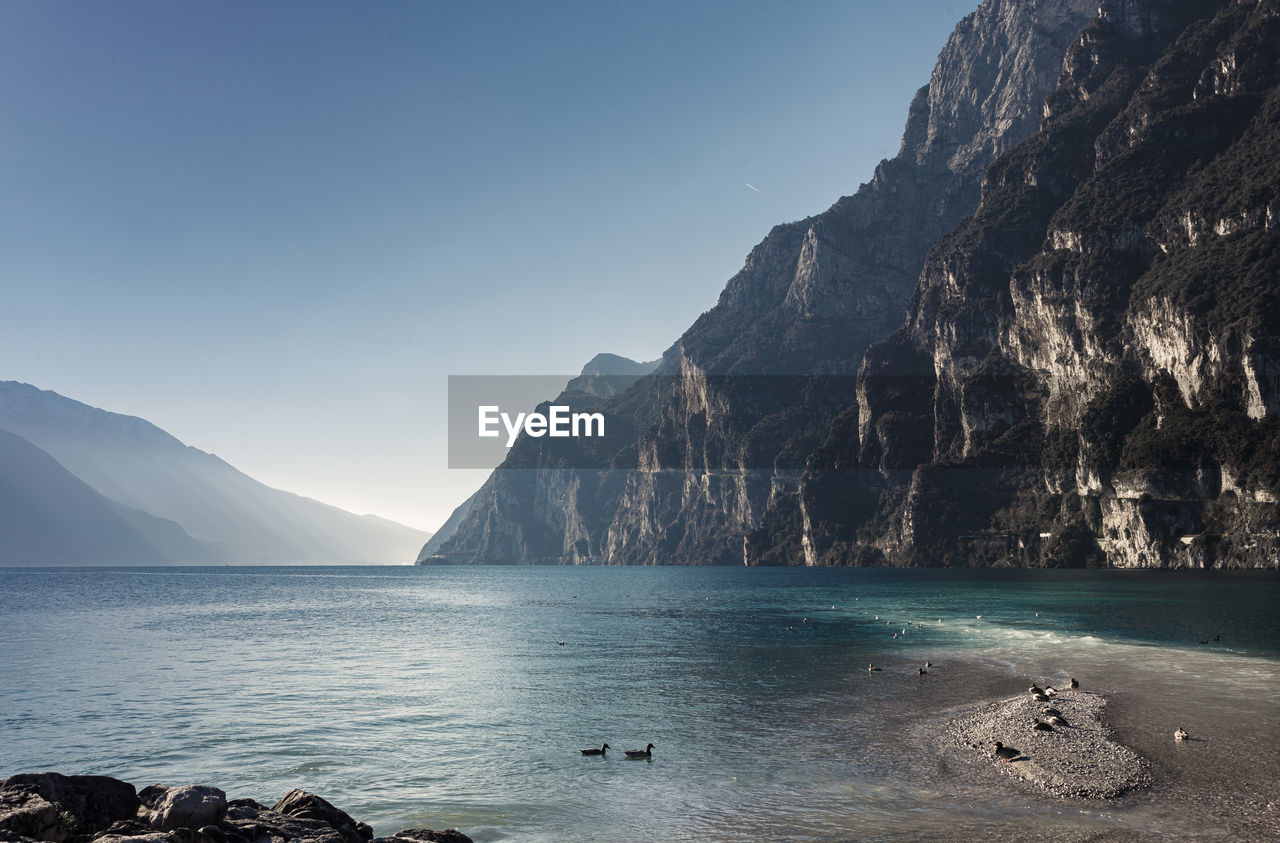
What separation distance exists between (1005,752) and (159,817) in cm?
2529

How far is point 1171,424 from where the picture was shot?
583 ft

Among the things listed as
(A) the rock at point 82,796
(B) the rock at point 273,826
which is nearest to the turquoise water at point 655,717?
(B) the rock at point 273,826

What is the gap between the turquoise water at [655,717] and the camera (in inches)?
887

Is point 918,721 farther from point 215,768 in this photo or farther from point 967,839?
point 215,768

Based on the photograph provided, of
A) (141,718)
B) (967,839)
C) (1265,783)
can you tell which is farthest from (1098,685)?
(141,718)

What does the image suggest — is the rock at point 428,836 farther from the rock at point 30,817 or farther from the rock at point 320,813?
the rock at point 30,817

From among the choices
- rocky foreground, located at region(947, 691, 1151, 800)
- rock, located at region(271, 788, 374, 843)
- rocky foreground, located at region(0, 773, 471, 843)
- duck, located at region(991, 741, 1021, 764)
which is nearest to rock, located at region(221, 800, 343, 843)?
rocky foreground, located at region(0, 773, 471, 843)

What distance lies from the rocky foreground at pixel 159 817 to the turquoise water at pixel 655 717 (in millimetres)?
4667

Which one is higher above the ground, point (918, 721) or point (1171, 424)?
point (1171, 424)

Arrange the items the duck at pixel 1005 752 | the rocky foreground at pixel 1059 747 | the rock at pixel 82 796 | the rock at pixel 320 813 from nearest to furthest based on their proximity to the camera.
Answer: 1. the rock at pixel 82 796
2. the rock at pixel 320 813
3. the rocky foreground at pixel 1059 747
4. the duck at pixel 1005 752

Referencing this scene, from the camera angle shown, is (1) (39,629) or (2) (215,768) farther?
(1) (39,629)

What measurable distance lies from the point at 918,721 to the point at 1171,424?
7089 inches

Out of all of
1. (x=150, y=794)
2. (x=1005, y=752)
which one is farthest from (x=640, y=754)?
(x=150, y=794)

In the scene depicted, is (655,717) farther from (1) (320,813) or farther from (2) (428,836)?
(1) (320,813)
